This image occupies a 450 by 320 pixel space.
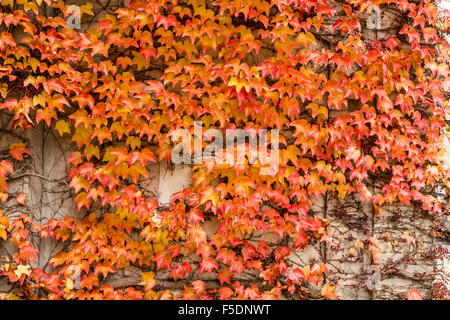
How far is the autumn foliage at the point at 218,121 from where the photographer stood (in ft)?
7.76

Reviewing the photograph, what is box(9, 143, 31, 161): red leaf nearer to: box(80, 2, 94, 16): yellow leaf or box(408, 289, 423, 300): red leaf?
box(80, 2, 94, 16): yellow leaf

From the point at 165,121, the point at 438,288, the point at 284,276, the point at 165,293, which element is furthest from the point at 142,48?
the point at 438,288

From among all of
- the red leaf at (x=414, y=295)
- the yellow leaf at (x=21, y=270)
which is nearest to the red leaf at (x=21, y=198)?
the yellow leaf at (x=21, y=270)

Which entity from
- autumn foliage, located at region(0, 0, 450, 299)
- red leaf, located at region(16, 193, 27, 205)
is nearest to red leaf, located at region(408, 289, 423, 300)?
autumn foliage, located at region(0, 0, 450, 299)

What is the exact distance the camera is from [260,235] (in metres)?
2.65

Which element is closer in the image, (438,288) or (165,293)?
(165,293)

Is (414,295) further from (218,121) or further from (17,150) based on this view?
(17,150)

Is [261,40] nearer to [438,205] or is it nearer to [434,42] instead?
[434,42]

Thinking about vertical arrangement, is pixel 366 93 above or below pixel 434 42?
below

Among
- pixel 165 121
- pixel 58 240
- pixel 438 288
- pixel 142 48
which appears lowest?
pixel 438 288

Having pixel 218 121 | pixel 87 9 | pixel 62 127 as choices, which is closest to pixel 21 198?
pixel 62 127

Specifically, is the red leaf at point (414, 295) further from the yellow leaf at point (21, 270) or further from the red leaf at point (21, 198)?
the red leaf at point (21, 198)

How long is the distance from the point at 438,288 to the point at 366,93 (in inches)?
74.5

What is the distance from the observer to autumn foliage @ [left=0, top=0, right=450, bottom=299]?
2.37 m
